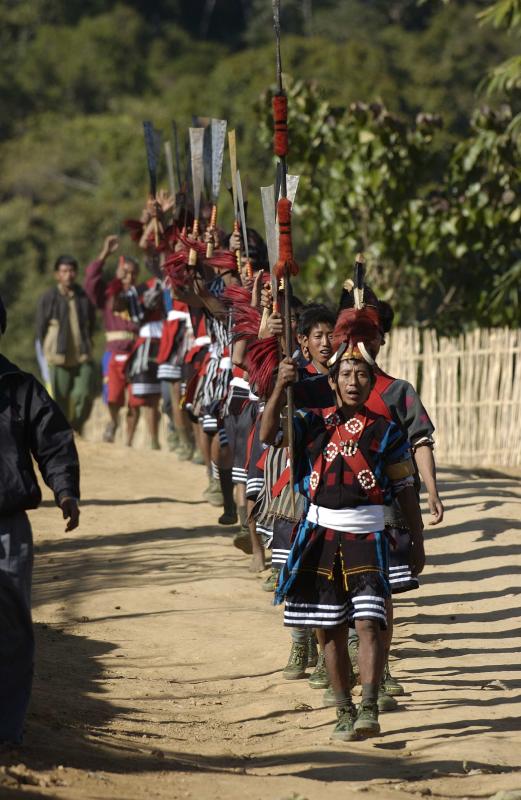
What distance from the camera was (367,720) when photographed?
6.41 m

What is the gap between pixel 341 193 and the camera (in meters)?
18.7

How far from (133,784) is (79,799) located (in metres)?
0.42

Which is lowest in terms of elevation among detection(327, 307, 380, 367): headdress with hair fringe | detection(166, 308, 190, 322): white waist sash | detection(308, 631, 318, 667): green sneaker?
detection(308, 631, 318, 667): green sneaker

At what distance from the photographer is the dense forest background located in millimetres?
18375

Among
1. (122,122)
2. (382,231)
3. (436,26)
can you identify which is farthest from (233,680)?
(436,26)

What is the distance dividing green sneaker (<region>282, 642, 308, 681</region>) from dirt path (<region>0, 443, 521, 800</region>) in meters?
0.11

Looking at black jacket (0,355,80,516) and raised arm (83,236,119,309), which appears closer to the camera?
black jacket (0,355,80,516)

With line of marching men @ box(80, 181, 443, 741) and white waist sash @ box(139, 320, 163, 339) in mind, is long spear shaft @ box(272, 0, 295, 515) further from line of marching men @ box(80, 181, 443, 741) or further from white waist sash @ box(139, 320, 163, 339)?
white waist sash @ box(139, 320, 163, 339)

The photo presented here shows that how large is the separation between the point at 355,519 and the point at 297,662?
1.60 meters

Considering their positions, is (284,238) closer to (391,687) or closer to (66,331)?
(391,687)

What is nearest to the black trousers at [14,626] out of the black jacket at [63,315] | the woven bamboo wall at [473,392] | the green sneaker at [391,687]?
the green sneaker at [391,687]

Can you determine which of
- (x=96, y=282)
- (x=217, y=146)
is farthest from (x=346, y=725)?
(x=96, y=282)

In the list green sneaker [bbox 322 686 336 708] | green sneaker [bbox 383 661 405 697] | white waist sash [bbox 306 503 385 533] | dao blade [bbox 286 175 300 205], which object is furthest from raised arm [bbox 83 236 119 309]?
white waist sash [bbox 306 503 385 533]

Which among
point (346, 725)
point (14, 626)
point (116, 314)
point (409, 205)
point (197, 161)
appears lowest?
point (346, 725)
